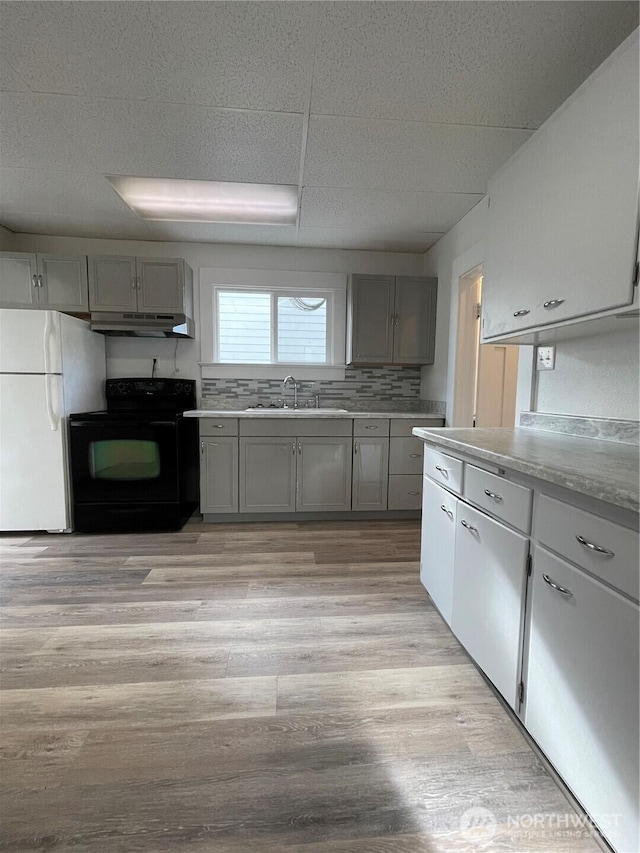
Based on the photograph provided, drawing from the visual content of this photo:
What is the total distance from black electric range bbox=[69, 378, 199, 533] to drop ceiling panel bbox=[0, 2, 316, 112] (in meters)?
1.92

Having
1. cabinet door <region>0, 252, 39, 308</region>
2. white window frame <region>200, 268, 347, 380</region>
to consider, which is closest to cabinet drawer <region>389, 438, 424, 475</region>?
white window frame <region>200, 268, 347, 380</region>

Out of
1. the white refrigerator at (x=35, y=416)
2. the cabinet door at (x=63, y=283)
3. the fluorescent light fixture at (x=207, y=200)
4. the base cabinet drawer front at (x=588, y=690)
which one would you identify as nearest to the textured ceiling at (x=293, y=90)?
the fluorescent light fixture at (x=207, y=200)

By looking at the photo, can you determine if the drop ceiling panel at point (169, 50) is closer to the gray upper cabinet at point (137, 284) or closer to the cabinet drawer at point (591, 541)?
the gray upper cabinet at point (137, 284)

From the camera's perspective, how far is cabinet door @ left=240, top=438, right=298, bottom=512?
10.2ft

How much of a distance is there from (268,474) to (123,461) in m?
1.11

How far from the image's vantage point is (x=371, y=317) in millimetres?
3402

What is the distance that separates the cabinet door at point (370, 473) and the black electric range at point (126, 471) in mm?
1418

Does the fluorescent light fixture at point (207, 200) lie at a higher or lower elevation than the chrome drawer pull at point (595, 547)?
higher

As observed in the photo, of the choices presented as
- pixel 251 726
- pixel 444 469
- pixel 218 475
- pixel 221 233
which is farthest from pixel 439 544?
pixel 221 233

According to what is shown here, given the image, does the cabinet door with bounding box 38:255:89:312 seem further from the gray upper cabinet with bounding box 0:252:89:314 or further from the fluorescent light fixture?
the fluorescent light fixture

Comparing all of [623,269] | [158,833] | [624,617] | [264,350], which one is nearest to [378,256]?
[264,350]

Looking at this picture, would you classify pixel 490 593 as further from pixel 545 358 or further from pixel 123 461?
pixel 123 461

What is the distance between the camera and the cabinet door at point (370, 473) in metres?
3.19

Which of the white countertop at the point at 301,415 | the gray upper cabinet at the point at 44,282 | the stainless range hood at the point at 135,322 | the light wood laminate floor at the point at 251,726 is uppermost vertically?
the gray upper cabinet at the point at 44,282
